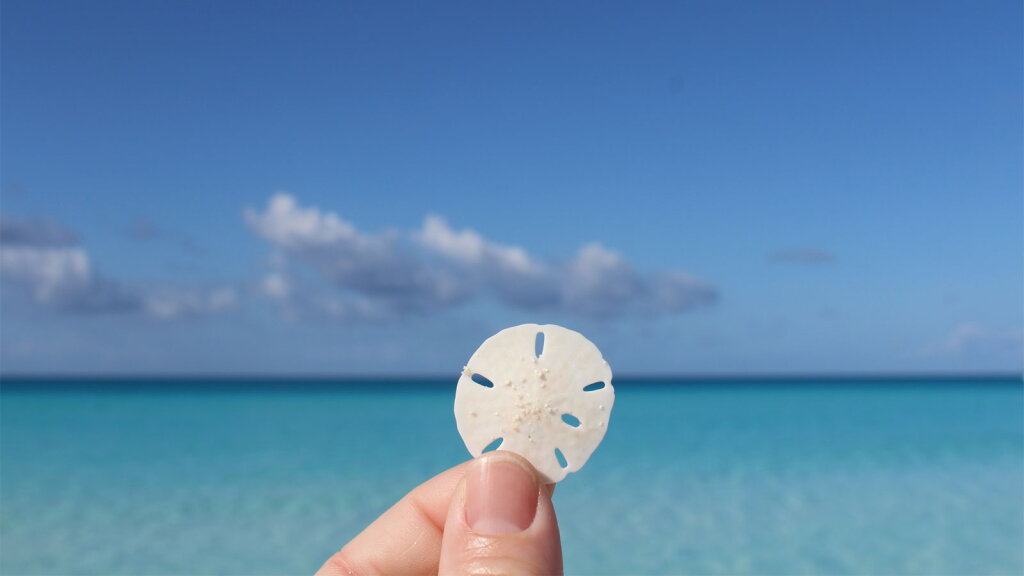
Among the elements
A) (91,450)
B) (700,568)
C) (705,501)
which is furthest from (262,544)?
(91,450)

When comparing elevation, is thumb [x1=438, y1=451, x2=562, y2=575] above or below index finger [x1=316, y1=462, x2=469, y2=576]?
above

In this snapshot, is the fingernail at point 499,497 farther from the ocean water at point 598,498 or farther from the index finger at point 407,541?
the ocean water at point 598,498

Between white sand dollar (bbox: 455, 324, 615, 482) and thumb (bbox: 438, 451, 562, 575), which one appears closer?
thumb (bbox: 438, 451, 562, 575)

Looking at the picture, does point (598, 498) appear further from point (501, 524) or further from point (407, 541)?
point (501, 524)

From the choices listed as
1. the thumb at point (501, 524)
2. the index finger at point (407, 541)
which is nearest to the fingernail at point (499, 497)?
the thumb at point (501, 524)

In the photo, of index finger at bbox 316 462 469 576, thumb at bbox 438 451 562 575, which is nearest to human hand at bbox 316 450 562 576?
thumb at bbox 438 451 562 575

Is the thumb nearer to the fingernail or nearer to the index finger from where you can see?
the fingernail
